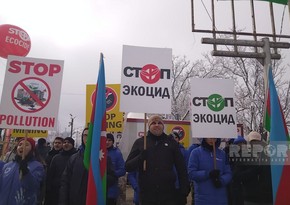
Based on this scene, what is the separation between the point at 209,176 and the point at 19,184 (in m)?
2.65

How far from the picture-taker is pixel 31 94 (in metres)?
4.87

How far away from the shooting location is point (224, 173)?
188 inches

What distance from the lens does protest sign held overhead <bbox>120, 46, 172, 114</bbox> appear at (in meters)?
4.78

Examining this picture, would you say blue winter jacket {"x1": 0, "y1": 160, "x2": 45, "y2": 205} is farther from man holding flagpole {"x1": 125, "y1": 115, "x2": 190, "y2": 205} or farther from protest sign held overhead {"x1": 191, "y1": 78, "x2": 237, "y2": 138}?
protest sign held overhead {"x1": 191, "y1": 78, "x2": 237, "y2": 138}

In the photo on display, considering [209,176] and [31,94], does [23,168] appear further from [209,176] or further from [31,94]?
[209,176]

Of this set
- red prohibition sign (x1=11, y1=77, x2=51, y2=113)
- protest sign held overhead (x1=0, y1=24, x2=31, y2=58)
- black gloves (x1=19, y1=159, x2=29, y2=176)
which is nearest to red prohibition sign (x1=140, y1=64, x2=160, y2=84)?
red prohibition sign (x1=11, y1=77, x2=51, y2=113)

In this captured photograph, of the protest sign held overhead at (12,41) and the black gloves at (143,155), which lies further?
the protest sign held overhead at (12,41)

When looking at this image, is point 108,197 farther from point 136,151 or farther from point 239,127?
point 239,127

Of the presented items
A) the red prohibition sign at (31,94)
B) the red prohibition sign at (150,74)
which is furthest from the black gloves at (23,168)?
the red prohibition sign at (150,74)

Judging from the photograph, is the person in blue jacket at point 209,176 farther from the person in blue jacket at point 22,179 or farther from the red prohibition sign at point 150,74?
the person in blue jacket at point 22,179

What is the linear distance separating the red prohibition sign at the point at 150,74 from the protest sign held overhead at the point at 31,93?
1332mm

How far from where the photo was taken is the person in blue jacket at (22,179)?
4.10 m

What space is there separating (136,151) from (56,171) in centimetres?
229

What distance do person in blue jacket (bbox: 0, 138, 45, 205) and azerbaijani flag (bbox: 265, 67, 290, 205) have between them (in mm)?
3216
